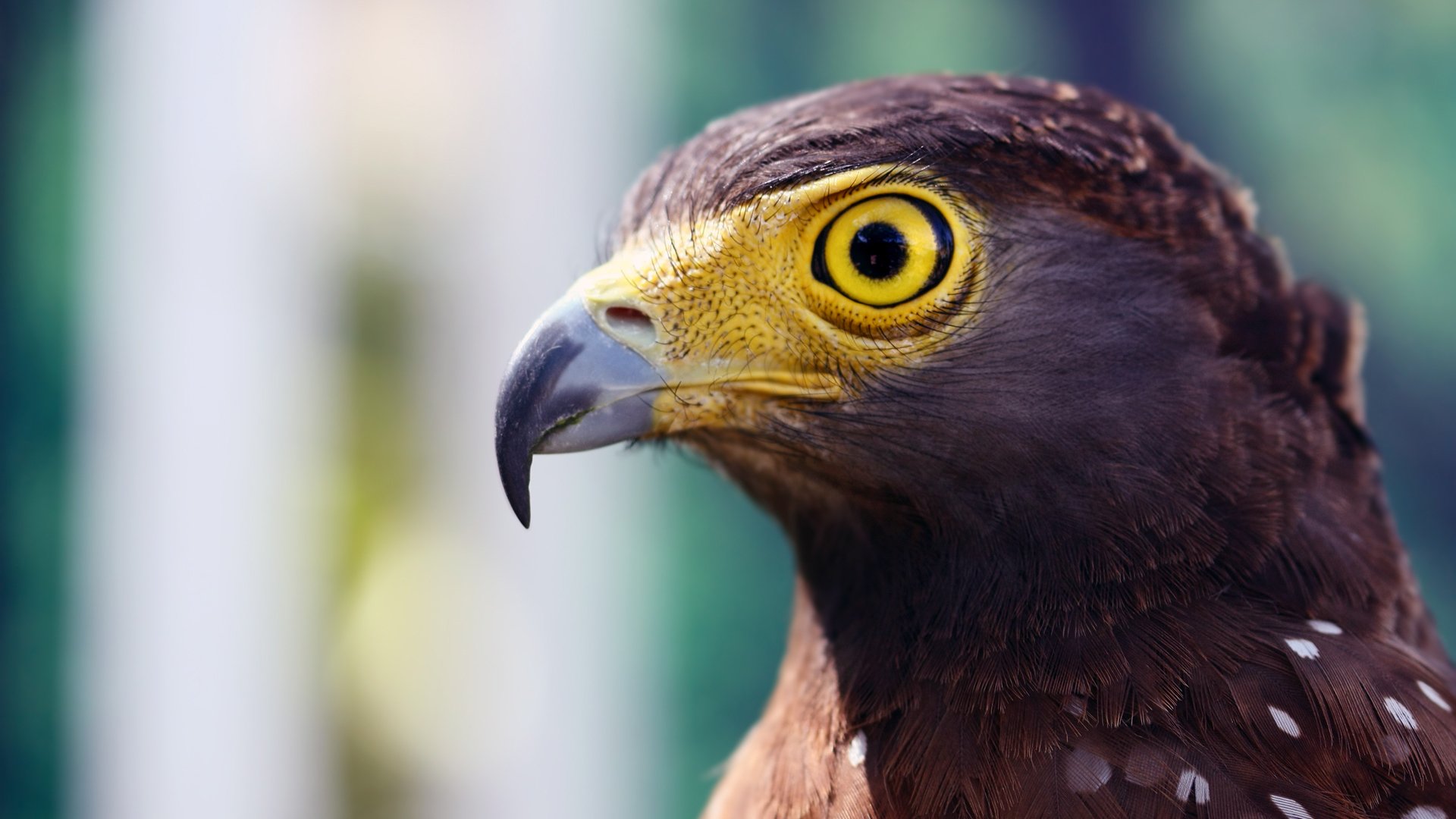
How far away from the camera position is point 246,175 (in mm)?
4699

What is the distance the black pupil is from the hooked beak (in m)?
0.33

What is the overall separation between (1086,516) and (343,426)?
3830 mm

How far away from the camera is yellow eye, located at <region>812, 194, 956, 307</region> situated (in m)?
1.66

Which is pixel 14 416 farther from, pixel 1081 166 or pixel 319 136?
pixel 1081 166

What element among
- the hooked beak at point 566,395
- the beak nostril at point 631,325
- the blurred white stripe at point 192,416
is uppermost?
the beak nostril at point 631,325

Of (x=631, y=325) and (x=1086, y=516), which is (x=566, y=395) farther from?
(x=1086, y=516)

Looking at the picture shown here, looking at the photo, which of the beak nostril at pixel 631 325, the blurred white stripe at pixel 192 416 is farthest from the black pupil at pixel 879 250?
the blurred white stripe at pixel 192 416

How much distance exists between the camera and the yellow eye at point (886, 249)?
5.43 ft

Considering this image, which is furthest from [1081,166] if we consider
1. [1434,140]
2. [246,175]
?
[246,175]

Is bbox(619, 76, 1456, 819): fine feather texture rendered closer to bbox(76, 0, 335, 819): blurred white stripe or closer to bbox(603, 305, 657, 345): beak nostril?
bbox(603, 305, 657, 345): beak nostril

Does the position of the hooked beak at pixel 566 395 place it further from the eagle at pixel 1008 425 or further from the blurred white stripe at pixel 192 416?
the blurred white stripe at pixel 192 416


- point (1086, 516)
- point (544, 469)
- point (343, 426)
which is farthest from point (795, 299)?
point (343, 426)

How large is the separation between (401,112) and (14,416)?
189 centimetres

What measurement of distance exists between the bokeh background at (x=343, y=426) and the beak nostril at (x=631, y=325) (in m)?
2.93
